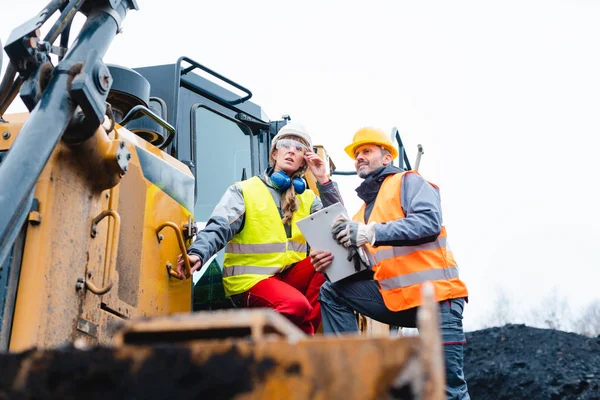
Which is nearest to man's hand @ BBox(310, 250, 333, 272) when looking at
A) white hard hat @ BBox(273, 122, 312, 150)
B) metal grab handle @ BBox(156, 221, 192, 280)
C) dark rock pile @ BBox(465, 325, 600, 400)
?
metal grab handle @ BBox(156, 221, 192, 280)

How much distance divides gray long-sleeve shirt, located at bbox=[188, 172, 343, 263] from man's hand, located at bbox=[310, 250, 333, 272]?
47cm

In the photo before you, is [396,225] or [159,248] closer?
[159,248]

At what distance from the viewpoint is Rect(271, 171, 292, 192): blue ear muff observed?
3.93 m

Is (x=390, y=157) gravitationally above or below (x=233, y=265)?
above

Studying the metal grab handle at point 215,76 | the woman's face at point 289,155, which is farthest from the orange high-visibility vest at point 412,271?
the metal grab handle at point 215,76

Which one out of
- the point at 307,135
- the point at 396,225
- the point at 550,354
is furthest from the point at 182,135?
the point at 550,354

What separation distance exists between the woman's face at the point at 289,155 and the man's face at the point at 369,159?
334 mm

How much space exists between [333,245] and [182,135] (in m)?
1.26

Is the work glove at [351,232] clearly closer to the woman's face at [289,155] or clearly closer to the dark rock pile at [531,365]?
the woman's face at [289,155]

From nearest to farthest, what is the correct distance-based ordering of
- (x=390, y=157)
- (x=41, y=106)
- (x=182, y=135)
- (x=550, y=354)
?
(x=41, y=106), (x=390, y=157), (x=182, y=135), (x=550, y=354)

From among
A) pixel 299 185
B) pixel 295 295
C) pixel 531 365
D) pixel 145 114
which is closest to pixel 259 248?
pixel 295 295

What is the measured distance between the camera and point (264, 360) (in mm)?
865

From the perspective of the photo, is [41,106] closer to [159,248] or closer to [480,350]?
[159,248]

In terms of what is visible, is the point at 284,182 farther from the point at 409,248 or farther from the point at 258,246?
the point at 409,248
